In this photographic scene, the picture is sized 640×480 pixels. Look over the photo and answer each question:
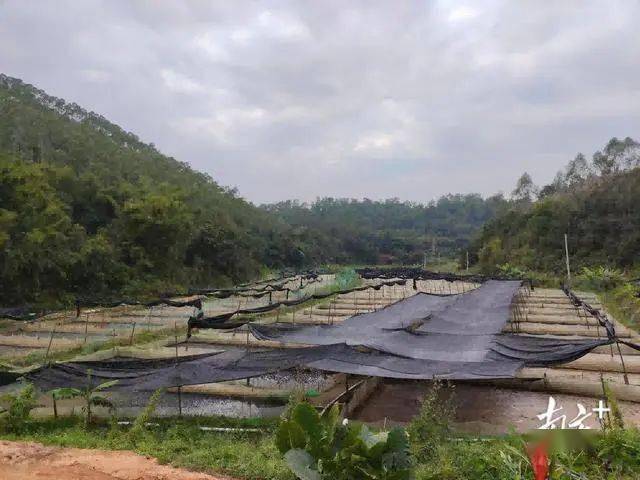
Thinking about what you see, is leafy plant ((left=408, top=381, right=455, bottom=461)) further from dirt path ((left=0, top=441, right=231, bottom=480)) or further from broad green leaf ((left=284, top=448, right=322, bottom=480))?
dirt path ((left=0, top=441, right=231, bottom=480))

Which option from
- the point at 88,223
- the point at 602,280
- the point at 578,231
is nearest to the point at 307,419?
the point at 88,223

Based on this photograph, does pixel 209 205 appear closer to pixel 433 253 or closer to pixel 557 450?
pixel 433 253

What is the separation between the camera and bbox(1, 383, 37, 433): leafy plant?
7453 mm

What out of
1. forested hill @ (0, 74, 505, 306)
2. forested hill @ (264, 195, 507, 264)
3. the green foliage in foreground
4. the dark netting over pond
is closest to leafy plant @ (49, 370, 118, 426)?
the dark netting over pond

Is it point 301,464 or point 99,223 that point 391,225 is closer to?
point 99,223

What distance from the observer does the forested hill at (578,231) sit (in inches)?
1485

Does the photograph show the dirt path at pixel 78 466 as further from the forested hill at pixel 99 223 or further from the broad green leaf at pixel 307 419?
the forested hill at pixel 99 223

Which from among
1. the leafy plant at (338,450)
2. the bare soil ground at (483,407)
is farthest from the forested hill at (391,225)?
the leafy plant at (338,450)

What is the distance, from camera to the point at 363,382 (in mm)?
9695

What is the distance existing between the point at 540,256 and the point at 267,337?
115ft

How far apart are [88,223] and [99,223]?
614 mm

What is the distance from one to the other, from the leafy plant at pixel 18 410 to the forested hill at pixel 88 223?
11.6m

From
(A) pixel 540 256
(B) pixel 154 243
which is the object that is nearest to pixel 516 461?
(B) pixel 154 243

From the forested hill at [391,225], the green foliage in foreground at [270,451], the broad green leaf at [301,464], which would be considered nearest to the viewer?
the broad green leaf at [301,464]
